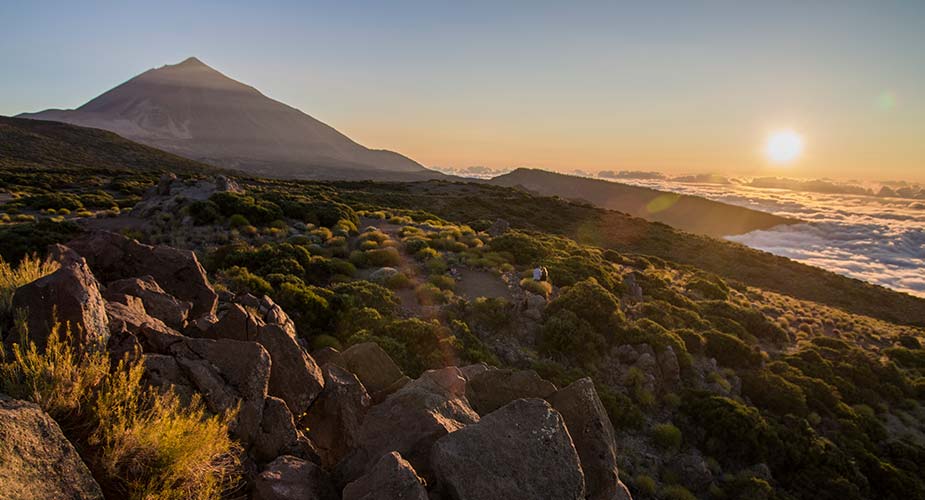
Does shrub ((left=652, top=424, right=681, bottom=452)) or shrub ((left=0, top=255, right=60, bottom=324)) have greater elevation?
shrub ((left=0, top=255, right=60, bottom=324))

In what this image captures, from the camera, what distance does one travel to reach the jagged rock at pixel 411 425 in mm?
5691

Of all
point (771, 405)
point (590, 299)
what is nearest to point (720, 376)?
Result: point (771, 405)

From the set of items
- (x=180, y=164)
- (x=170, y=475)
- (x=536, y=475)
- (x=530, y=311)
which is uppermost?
(x=180, y=164)

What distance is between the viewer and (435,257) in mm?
24094

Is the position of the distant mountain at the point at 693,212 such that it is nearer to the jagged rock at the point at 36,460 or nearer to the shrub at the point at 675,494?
the shrub at the point at 675,494

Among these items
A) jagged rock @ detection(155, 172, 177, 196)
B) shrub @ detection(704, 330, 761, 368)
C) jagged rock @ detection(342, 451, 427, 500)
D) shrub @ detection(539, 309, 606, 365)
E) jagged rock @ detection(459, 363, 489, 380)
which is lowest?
shrub @ detection(704, 330, 761, 368)

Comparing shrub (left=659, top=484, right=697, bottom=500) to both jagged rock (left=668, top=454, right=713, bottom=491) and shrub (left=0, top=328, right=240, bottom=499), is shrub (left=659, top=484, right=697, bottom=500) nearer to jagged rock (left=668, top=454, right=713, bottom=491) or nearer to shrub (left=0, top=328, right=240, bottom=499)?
jagged rock (left=668, top=454, right=713, bottom=491)

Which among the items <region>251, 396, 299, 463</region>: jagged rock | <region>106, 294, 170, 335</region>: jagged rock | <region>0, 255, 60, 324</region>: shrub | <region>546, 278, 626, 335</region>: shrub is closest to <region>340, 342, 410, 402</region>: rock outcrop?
<region>251, 396, 299, 463</region>: jagged rock

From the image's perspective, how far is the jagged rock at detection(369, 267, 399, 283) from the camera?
19536 mm

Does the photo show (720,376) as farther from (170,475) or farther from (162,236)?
(162,236)

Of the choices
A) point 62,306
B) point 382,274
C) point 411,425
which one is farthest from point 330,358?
point 382,274

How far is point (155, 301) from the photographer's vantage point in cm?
748

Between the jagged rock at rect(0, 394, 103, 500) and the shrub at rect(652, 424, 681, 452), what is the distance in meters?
14.6

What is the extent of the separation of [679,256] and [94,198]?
64.9 m
